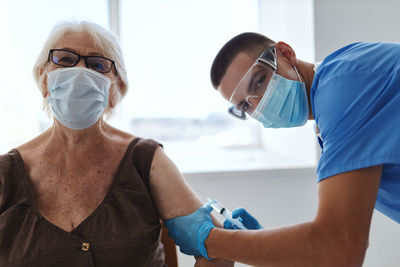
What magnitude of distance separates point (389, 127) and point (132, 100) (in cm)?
194

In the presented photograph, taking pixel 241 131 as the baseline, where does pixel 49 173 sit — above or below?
above

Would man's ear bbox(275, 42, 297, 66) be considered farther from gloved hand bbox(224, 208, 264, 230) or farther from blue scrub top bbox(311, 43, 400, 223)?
gloved hand bbox(224, 208, 264, 230)

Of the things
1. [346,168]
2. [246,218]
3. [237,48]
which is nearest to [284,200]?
[246,218]

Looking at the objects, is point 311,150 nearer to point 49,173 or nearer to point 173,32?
point 173,32

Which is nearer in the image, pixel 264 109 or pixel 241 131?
pixel 264 109

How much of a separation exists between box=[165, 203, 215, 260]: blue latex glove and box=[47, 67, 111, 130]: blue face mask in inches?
19.0

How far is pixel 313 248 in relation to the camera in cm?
80

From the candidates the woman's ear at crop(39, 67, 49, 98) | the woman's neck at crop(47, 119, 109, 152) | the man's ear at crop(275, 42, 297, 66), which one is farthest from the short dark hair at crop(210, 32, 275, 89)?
the woman's ear at crop(39, 67, 49, 98)

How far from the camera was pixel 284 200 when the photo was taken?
209 cm

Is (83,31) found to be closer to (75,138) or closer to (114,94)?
(114,94)

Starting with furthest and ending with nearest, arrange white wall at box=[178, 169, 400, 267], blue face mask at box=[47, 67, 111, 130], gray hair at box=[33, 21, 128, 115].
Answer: white wall at box=[178, 169, 400, 267] < gray hair at box=[33, 21, 128, 115] < blue face mask at box=[47, 67, 111, 130]

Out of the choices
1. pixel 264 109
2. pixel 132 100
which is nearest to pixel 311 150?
pixel 264 109

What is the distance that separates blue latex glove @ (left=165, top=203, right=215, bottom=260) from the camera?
3.57ft

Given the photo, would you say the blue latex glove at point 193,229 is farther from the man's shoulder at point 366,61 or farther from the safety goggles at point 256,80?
the man's shoulder at point 366,61
